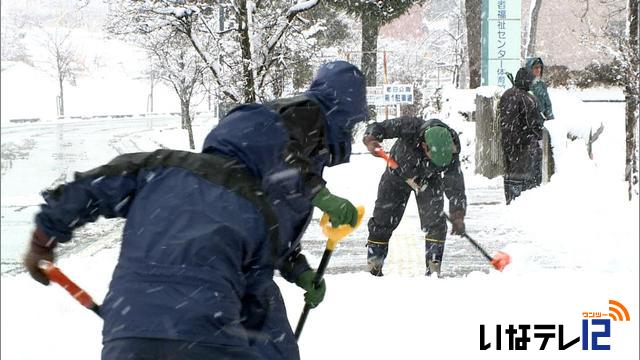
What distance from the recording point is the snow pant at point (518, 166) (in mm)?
7934

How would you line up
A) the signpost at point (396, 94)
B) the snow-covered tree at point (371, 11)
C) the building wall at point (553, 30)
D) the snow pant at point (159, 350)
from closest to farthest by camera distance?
1. the snow pant at point (159, 350)
2. the snow-covered tree at point (371, 11)
3. the signpost at point (396, 94)
4. the building wall at point (553, 30)

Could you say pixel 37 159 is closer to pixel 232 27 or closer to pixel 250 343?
pixel 232 27

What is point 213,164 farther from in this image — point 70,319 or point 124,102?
point 124,102

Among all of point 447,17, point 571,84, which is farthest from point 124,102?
point 571,84

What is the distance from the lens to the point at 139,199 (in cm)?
198

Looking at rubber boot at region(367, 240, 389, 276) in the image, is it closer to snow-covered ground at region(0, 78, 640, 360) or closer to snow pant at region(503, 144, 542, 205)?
snow-covered ground at region(0, 78, 640, 360)

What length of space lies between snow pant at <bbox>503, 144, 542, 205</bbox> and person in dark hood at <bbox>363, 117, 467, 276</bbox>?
263cm

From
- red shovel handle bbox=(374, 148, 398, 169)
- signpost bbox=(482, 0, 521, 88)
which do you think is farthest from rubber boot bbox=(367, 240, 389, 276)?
signpost bbox=(482, 0, 521, 88)

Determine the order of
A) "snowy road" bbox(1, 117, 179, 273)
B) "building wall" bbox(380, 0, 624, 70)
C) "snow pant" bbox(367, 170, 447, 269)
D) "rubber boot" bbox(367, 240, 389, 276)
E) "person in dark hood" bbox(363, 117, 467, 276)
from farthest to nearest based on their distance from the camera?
"building wall" bbox(380, 0, 624, 70) < "snowy road" bbox(1, 117, 179, 273) < "rubber boot" bbox(367, 240, 389, 276) < "snow pant" bbox(367, 170, 447, 269) < "person in dark hood" bbox(363, 117, 467, 276)

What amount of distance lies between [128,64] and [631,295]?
50.0 m

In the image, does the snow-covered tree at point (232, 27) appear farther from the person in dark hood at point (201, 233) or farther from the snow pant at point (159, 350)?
the snow pant at point (159, 350)

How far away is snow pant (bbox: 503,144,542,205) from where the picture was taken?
26.0 feet

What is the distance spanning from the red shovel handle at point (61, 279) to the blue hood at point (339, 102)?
0.94m

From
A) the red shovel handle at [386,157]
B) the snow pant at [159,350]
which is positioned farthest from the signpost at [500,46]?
the snow pant at [159,350]
